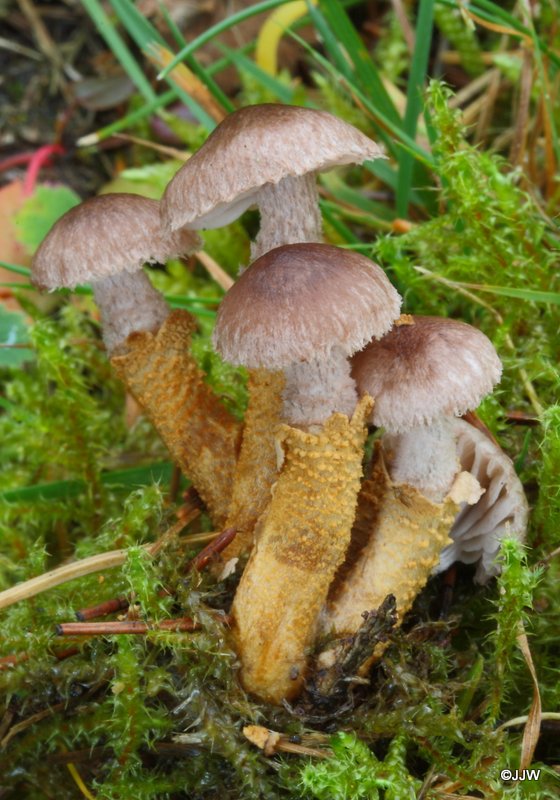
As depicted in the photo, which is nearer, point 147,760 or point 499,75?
point 147,760

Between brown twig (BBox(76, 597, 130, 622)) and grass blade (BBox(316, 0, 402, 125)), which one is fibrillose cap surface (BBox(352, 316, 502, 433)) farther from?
grass blade (BBox(316, 0, 402, 125))

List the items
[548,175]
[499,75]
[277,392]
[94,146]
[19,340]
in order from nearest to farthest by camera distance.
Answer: [277,392]
[548,175]
[19,340]
[499,75]
[94,146]

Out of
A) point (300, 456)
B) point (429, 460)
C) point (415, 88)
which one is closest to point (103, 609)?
point (300, 456)

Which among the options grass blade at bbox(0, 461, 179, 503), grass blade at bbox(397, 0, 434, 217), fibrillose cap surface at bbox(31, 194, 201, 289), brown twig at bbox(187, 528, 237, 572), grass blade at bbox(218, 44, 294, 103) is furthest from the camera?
grass blade at bbox(218, 44, 294, 103)

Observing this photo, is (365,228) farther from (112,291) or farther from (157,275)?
(112,291)

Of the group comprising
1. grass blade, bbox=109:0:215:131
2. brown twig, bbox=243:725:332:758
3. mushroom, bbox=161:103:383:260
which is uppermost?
grass blade, bbox=109:0:215:131

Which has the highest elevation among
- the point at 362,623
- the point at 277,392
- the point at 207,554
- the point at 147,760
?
the point at 277,392

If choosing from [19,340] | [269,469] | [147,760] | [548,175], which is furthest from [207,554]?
[548,175]

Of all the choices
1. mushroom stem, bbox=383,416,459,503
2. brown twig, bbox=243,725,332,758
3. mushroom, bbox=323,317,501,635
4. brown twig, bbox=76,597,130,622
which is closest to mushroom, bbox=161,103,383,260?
mushroom, bbox=323,317,501,635
